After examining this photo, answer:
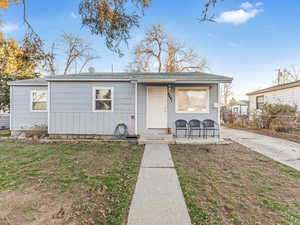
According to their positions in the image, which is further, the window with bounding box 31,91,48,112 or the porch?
the window with bounding box 31,91,48,112

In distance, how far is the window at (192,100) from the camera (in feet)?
23.5

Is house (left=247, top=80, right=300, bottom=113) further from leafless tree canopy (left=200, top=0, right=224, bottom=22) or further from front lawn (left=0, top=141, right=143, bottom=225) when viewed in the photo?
front lawn (left=0, top=141, right=143, bottom=225)

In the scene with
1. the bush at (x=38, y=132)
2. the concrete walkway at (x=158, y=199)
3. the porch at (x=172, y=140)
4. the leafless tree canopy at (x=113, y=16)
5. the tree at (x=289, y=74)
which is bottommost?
the concrete walkway at (x=158, y=199)

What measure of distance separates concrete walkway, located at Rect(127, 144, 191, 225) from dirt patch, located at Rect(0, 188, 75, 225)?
2.95 feet

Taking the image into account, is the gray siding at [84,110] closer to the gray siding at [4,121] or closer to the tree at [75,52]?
the gray siding at [4,121]

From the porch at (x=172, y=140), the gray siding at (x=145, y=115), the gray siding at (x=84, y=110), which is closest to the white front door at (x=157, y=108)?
the gray siding at (x=145, y=115)

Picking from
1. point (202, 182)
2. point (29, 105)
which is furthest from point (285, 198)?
point (29, 105)

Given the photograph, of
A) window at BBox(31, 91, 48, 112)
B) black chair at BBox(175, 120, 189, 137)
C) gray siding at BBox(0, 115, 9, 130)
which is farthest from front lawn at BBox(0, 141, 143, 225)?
gray siding at BBox(0, 115, 9, 130)

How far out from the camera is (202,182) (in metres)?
3.10

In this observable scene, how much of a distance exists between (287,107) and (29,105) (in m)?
14.6

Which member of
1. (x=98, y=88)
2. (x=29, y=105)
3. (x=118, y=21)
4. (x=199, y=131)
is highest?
(x=118, y=21)

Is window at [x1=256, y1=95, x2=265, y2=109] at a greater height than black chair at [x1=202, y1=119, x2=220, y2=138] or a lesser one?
greater

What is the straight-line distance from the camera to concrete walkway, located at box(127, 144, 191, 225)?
1981mm

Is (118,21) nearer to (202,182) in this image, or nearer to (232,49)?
(202,182)
